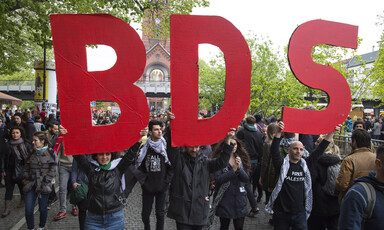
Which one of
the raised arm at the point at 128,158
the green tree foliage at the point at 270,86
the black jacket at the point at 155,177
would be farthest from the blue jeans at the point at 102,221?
the green tree foliage at the point at 270,86

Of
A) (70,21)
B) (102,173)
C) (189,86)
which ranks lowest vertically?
(102,173)

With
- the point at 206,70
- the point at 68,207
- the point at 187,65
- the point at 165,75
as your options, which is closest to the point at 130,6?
the point at 68,207

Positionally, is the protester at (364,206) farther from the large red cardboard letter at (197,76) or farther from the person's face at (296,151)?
the large red cardboard letter at (197,76)

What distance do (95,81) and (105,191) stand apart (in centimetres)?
130

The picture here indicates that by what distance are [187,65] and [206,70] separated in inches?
911

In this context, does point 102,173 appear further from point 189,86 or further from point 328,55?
point 328,55

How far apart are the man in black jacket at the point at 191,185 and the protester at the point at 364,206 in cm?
155

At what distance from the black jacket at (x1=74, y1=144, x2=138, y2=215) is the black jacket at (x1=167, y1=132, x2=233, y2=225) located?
24.8 inches

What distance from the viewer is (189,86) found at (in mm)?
3357

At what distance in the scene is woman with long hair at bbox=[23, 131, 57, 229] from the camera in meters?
4.61

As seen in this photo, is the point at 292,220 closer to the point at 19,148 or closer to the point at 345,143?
the point at 19,148

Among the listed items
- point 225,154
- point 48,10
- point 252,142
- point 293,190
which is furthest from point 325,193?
point 48,10

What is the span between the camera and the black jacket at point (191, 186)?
3467mm

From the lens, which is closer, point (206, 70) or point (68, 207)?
point (68, 207)
